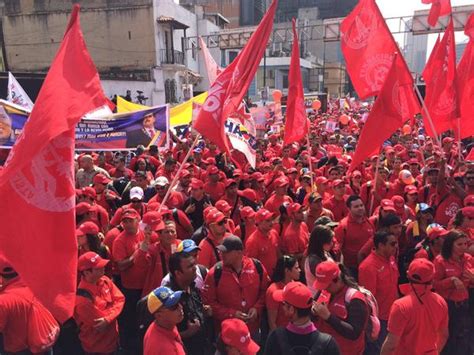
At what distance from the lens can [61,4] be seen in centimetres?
3189

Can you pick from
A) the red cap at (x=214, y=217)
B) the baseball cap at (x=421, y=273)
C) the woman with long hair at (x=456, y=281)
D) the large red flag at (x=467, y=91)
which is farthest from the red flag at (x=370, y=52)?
the baseball cap at (x=421, y=273)

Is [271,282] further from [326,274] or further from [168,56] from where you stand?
[168,56]

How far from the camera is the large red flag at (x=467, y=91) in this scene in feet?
23.1

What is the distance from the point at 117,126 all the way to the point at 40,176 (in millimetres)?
5743

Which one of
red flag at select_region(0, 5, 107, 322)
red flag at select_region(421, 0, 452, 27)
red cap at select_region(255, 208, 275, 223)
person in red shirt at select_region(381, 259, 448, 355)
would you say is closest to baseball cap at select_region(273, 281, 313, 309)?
person in red shirt at select_region(381, 259, 448, 355)

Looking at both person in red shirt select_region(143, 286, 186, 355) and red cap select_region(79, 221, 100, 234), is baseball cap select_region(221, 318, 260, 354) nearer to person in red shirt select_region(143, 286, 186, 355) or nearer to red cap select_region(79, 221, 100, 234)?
person in red shirt select_region(143, 286, 186, 355)

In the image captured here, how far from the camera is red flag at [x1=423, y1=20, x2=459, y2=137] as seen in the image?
668 centimetres

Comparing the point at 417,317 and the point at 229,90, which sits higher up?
the point at 229,90

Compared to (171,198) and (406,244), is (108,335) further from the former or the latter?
(406,244)

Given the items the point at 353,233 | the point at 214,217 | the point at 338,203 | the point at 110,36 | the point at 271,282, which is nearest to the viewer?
the point at 271,282

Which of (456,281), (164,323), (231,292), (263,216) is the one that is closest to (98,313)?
(164,323)

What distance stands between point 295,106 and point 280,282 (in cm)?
354

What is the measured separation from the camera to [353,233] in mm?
4664

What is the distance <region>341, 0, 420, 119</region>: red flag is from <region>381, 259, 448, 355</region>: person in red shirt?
3590mm
